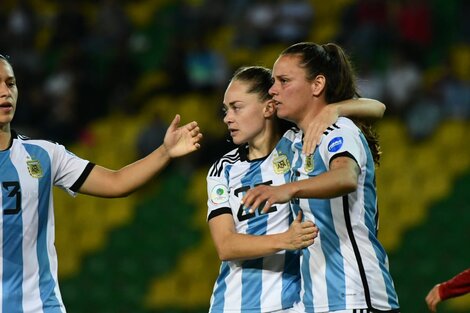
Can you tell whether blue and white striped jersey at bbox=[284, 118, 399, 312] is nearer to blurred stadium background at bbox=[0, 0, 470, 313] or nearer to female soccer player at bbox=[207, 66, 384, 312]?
female soccer player at bbox=[207, 66, 384, 312]

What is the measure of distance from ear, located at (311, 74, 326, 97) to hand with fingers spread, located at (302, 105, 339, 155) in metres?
0.10

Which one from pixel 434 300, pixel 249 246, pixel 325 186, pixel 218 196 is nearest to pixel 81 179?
pixel 218 196

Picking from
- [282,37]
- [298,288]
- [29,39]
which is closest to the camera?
[298,288]

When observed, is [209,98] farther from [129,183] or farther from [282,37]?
[129,183]

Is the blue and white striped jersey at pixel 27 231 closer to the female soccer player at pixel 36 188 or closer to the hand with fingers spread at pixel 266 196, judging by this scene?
the female soccer player at pixel 36 188

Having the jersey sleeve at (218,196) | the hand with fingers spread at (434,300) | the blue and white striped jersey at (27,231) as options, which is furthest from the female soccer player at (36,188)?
the hand with fingers spread at (434,300)

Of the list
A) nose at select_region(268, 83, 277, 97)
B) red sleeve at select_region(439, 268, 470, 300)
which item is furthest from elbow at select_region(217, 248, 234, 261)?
red sleeve at select_region(439, 268, 470, 300)

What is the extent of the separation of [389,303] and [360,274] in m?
0.19

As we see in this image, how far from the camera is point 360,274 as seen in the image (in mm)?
3871

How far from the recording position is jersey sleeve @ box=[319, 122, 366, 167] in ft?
12.3

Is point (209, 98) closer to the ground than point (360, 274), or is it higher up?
higher up

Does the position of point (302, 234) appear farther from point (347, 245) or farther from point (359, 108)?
point (359, 108)

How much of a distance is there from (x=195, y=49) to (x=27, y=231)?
26.3 ft

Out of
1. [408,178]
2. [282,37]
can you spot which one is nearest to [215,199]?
[408,178]
